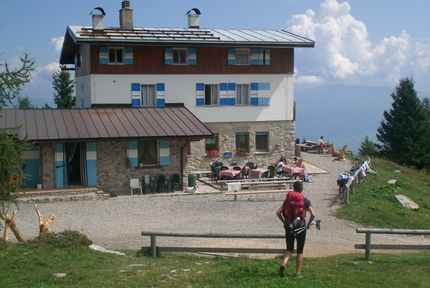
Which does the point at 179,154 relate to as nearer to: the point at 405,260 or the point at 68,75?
the point at 405,260

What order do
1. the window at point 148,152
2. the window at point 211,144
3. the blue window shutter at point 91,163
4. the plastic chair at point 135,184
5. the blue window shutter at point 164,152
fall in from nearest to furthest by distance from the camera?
the blue window shutter at point 91,163 < the plastic chair at point 135,184 < the blue window shutter at point 164,152 < the window at point 148,152 < the window at point 211,144

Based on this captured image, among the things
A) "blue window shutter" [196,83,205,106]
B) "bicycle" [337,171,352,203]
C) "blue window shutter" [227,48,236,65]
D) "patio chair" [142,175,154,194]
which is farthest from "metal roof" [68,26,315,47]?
"bicycle" [337,171,352,203]

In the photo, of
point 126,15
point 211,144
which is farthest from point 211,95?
point 126,15

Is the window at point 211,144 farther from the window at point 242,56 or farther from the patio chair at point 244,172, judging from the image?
the window at point 242,56

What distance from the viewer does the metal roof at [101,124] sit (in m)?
22.7

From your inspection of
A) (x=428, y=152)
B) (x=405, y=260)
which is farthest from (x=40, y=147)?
(x=428, y=152)

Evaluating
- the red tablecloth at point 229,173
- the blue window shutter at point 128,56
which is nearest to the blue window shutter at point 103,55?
the blue window shutter at point 128,56

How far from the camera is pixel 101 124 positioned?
24.2m

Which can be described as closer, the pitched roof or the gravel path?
the gravel path

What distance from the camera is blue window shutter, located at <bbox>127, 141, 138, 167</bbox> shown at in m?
23.8

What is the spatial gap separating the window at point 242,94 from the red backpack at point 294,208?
21899mm

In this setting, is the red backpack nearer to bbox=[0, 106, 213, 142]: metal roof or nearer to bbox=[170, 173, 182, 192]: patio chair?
bbox=[0, 106, 213, 142]: metal roof

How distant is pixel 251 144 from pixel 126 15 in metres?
10.1

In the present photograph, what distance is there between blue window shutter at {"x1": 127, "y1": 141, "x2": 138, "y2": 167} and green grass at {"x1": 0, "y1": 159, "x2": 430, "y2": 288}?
11.5 metres
